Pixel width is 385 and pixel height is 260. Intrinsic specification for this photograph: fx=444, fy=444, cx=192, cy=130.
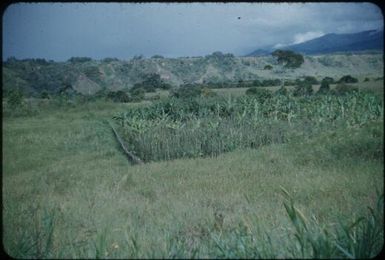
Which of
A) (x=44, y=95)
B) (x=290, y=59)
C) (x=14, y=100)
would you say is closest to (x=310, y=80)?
(x=290, y=59)

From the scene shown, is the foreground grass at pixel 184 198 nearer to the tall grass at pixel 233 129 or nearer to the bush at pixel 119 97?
the tall grass at pixel 233 129

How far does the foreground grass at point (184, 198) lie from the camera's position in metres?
3.44

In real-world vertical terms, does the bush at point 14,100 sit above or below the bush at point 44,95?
above

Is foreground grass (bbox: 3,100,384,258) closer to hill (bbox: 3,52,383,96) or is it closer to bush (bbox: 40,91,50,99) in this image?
bush (bbox: 40,91,50,99)

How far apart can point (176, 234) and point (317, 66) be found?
4286cm

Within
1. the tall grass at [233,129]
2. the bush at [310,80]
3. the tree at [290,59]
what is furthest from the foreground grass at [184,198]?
the tree at [290,59]

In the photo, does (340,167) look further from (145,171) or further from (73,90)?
(73,90)

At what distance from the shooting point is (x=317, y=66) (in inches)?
1764

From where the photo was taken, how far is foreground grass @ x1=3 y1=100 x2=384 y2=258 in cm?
344

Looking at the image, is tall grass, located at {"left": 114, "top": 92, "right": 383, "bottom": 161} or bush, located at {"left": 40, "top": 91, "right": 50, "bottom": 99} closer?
tall grass, located at {"left": 114, "top": 92, "right": 383, "bottom": 161}

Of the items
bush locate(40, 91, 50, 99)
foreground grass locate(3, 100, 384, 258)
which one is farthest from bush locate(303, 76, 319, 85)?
foreground grass locate(3, 100, 384, 258)

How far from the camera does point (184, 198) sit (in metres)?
7.03

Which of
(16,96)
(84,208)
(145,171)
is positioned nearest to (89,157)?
(145,171)

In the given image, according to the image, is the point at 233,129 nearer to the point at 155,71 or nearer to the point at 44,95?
the point at 44,95
